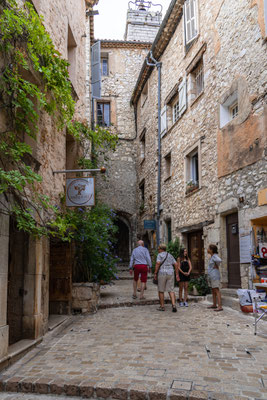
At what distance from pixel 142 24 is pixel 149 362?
20.5 metres

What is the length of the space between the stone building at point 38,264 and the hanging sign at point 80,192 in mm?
210

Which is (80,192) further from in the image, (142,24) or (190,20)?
(142,24)

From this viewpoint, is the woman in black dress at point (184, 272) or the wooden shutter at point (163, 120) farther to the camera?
the wooden shutter at point (163, 120)

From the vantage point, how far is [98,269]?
26.2ft

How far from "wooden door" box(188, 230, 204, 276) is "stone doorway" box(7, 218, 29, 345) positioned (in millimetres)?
5943

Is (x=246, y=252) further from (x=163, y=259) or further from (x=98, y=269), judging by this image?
(x=98, y=269)

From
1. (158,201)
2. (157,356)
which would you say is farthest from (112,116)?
(157,356)

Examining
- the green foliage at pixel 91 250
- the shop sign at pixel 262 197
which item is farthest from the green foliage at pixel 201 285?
the shop sign at pixel 262 197

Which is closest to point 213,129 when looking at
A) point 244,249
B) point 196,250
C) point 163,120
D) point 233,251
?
point 233,251

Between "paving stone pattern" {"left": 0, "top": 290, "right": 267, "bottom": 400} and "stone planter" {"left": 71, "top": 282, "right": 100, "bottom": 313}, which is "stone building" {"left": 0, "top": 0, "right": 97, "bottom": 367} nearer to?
"stone planter" {"left": 71, "top": 282, "right": 100, "bottom": 313}

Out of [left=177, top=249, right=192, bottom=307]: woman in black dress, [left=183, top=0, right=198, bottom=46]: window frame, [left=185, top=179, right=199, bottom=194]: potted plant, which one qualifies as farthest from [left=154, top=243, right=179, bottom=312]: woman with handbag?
[left=183, top=0, right=198, bottom=46]: window frame

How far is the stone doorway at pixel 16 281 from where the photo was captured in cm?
Answer: 504

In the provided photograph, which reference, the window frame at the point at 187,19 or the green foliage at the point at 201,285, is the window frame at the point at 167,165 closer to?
the window frame at the point at 187,19

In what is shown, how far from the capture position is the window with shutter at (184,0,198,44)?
10655 mm
